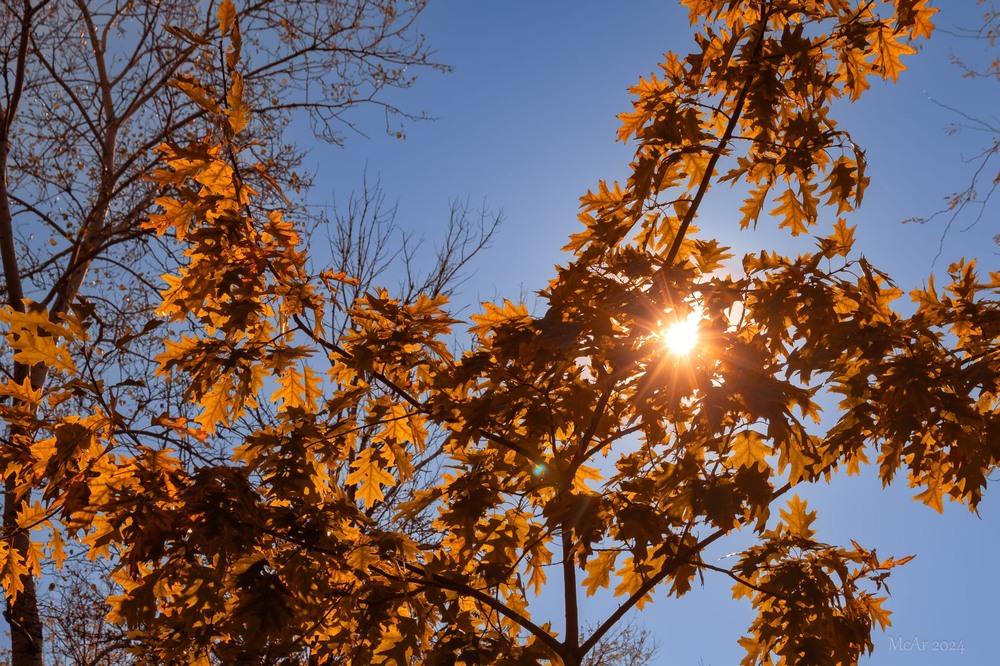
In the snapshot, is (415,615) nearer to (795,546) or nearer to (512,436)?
(512,436)

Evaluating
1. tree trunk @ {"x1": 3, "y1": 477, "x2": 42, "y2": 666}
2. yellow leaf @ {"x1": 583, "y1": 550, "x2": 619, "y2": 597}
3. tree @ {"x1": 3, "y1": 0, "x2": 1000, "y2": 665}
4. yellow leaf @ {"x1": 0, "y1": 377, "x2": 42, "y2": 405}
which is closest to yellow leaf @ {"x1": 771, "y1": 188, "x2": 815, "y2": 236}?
tree @ {"x1": 3, "y1": 0, "x2": 1000, "y2": 665}

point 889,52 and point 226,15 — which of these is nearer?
point 226,15

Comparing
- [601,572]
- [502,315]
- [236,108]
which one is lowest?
[601,572]

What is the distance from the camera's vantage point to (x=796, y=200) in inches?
138

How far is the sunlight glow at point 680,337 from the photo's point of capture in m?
2.72

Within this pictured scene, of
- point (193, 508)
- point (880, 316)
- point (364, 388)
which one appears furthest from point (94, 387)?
point (880, 316)

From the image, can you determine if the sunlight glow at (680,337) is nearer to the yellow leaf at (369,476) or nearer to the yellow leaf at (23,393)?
the yellow leaf at (369,476)

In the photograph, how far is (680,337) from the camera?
280 centimetres

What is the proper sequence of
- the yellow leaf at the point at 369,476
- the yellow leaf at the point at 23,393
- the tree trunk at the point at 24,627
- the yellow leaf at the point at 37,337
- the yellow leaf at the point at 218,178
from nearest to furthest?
the yellow leaf at the point at 37,337 < the yellow leaf at the point at 23,393 < the yellow leaf at the point at 218,178 < the yellow leaf at the point at 369,476 < the tree trunk at the point at 24,627

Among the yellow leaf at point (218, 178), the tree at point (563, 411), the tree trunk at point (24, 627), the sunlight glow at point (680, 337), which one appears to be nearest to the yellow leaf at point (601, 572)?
the tree at point (563, 411)

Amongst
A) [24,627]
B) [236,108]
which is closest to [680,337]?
[236,108]

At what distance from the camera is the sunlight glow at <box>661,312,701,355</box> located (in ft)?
8.91

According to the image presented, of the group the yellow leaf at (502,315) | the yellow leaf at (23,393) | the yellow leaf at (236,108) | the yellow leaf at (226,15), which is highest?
the yellow leaf at (226,15)

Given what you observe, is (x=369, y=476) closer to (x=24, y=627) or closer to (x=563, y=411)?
(x=563, y=411)
